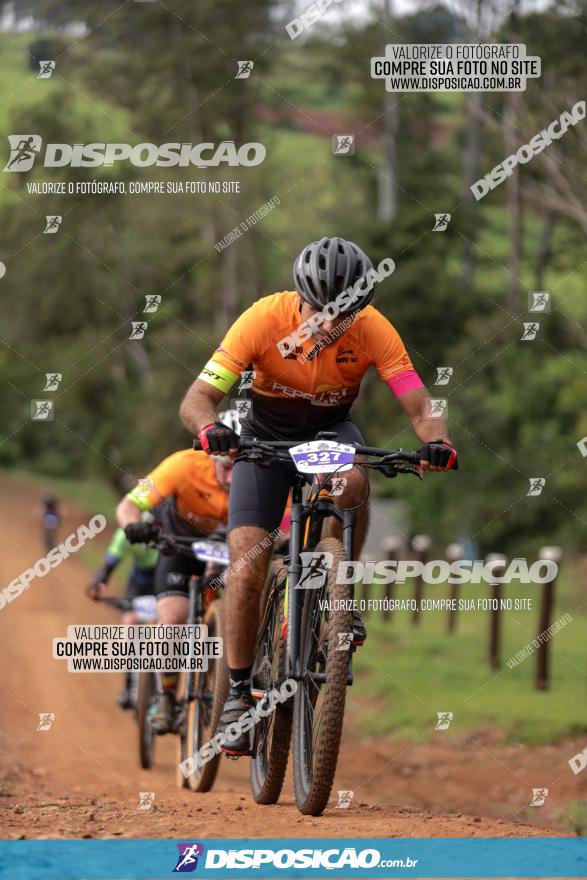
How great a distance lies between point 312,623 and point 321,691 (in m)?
0.36

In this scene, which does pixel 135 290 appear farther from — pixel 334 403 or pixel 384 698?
pixel 334 403

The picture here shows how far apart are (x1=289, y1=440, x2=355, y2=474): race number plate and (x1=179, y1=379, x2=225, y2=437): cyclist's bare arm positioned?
56 cm

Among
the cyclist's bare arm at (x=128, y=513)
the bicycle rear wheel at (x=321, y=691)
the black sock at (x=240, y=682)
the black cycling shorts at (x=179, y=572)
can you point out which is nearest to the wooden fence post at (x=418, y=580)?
the black cycling shorts at (x=179, y=572)

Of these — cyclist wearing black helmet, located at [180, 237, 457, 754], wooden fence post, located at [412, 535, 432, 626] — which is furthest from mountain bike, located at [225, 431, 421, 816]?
wooden fence post, located at [412, 535, 432, 626]

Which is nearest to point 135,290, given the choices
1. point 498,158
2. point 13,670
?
point 498,158

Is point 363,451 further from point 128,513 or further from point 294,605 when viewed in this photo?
point 128,513

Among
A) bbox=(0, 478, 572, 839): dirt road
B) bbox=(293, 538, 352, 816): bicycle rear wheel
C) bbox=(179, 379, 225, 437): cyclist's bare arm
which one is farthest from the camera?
bbox=(179, 379, 225, 437): cyclist's bare arm

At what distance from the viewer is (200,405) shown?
677cm

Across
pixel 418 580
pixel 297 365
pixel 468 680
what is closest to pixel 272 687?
pixel 297 365

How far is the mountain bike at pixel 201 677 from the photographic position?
860cm

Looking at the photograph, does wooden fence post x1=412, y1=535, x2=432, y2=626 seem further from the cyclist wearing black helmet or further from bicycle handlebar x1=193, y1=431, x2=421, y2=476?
bicycle handlebar x1=193, y1=431, x2=421, y2=476

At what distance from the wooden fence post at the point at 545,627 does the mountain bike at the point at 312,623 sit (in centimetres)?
646

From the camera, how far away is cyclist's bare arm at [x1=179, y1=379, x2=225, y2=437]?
670 centimetres

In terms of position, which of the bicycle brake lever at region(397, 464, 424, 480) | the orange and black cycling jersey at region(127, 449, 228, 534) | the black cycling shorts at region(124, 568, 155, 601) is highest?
the orange and black cycling jersey at region(127, 449, 228, 534)
